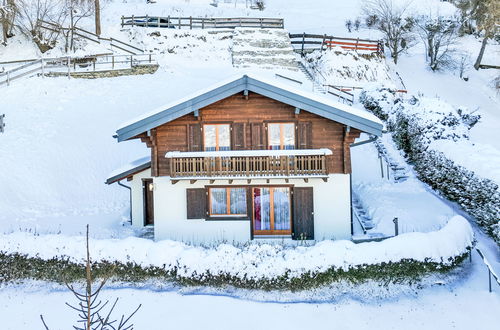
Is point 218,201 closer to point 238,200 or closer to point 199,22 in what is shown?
point 238,200

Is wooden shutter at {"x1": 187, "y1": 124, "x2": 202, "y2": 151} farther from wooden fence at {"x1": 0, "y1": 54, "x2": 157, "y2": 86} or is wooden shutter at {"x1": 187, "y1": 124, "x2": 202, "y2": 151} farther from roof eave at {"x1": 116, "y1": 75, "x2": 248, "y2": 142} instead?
wooden fence at {"x1": 0, "y1": 54, "x2": 157, "y2": 86}

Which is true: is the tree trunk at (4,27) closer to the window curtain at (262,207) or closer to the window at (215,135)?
the window at (215,135)

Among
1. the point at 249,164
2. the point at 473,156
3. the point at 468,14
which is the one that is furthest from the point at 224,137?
the point at 468,14

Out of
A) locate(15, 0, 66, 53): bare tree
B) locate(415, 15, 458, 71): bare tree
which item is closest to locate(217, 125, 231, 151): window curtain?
locate(15, 0, 66, 53): bare tree

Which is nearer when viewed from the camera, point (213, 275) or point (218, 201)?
point (213, 275)

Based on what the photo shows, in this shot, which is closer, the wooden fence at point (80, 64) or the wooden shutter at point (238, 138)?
the wooden shutter at point (238, 138)

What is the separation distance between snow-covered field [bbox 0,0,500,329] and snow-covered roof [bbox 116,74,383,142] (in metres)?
4.43

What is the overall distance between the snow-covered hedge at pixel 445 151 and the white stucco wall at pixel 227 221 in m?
4.98

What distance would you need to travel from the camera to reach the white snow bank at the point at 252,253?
41.8 feet

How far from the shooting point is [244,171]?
49.6ft

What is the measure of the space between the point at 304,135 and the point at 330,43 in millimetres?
23839

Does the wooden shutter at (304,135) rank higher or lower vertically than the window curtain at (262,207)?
higher

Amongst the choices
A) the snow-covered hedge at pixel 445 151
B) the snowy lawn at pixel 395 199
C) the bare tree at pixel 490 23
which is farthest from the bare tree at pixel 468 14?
the snowy lawn at pixel 395 199

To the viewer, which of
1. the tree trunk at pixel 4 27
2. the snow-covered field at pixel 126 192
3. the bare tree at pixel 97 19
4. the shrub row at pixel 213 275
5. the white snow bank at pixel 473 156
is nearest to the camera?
the snow-covered field at pixel 126 192
